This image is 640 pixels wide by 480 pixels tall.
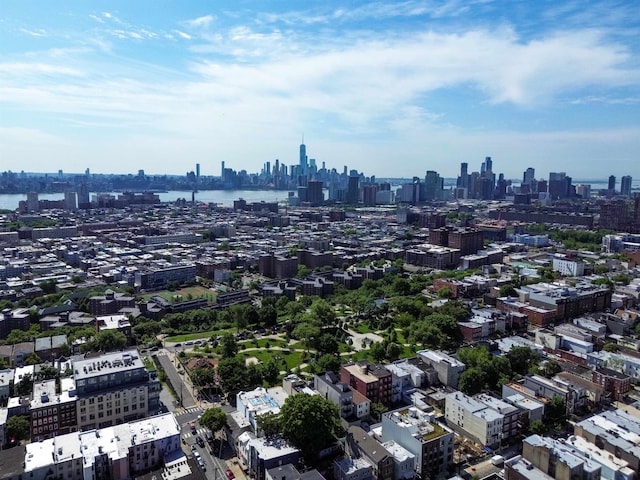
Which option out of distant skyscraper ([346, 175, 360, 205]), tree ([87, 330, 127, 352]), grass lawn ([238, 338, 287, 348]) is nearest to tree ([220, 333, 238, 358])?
grass lawn ([238, 338, 287, 348])

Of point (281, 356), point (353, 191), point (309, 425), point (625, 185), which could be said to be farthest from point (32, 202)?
point (625, 185)

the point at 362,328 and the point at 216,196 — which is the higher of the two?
the point at 216,196

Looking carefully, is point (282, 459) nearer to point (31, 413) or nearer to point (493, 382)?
point (31, 413)

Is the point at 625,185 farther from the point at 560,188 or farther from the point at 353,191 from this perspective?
the point at 353,191

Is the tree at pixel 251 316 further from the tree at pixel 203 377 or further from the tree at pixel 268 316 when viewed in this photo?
the tree at pixel 203 377

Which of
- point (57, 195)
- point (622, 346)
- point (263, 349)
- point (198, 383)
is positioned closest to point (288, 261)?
point (263, 349)
